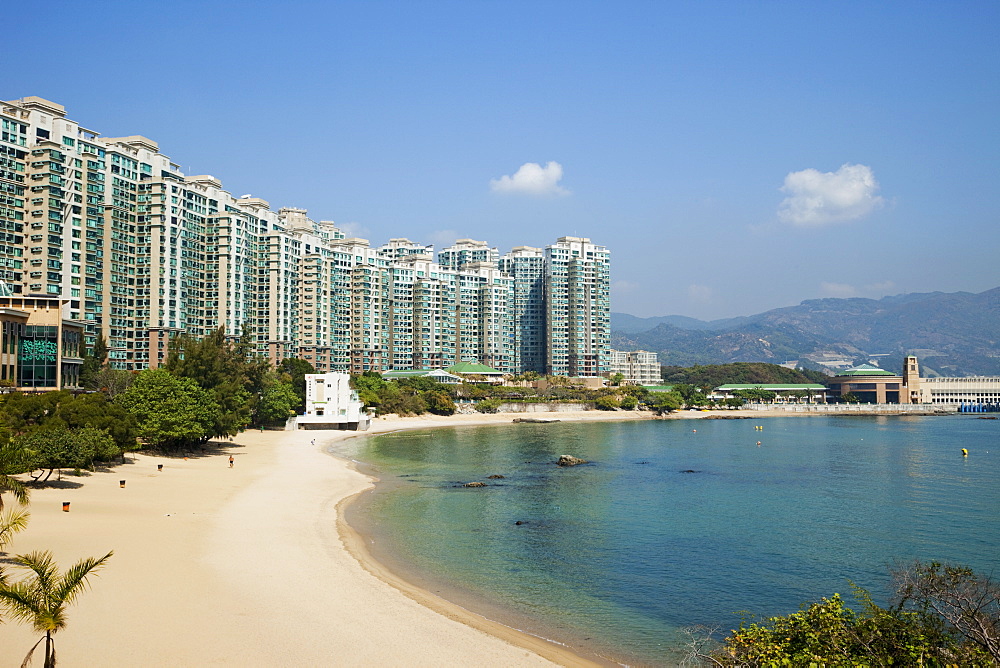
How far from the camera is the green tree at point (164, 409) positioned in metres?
59.2

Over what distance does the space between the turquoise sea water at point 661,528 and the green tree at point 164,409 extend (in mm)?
16979

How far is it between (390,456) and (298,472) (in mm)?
18038

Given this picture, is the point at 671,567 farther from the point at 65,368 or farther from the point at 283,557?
the point at 65,368

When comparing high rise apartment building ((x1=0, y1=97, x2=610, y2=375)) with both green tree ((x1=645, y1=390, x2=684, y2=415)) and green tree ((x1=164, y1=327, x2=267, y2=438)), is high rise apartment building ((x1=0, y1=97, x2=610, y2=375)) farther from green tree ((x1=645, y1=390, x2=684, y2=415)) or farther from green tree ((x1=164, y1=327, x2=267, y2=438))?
green tree ((x1=645, y1=390, x2=684, y2=415))

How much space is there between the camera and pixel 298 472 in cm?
6178

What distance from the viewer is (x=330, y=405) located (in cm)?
10850

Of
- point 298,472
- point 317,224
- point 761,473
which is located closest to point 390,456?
point 298,472

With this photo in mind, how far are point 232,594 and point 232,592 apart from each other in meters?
0.25

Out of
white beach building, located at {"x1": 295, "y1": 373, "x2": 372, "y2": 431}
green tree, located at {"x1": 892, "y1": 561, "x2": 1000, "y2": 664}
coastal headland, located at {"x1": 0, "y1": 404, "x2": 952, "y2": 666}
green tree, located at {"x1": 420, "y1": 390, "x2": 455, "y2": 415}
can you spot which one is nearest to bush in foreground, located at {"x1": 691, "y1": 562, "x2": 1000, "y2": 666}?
green tree, located at {"x1": 892, "y1": 561, "x2": 1000, "y2": 664}

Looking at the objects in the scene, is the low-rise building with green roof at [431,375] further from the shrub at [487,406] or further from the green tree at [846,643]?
the green tree at [846,643]

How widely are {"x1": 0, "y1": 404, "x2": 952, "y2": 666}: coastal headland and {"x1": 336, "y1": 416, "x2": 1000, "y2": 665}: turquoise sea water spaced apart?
2.96 m

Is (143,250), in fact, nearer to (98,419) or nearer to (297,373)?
(297,373)

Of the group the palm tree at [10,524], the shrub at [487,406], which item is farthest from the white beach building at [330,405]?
the palm tree at [10,524]

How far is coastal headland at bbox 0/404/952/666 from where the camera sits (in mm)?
21281
